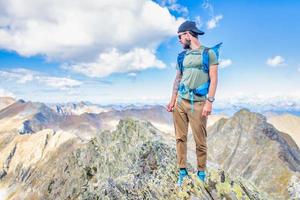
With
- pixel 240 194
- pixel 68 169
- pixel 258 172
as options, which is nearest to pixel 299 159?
pixel 258 172

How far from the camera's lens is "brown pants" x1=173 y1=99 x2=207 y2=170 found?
1354 cm

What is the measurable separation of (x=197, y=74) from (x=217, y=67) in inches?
31.9

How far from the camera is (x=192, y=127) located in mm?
13938

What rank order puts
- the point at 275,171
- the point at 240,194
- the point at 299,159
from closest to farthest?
1. the point at 240,194
2. the point at 275,171
3. the point at 299,159

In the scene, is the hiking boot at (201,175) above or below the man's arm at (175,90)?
below

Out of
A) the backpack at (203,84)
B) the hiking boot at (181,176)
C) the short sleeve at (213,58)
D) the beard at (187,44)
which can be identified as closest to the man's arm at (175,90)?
the backpack at (203,84)

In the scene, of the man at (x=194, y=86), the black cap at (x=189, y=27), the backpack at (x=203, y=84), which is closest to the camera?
the man at (x=194, y=86)

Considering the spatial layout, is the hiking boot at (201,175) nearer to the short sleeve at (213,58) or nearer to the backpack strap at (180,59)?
the backpack strap at (180,59)

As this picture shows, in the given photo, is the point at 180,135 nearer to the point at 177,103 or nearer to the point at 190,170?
the point at 177,103

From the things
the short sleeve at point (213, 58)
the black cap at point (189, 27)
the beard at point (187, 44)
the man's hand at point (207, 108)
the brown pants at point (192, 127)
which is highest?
the black cap at point (189, 27)

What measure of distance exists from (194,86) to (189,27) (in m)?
2.25

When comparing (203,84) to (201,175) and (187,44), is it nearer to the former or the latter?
(187,44)

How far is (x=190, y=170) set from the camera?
1700 cm

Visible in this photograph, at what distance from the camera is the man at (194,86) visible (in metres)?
12.9
